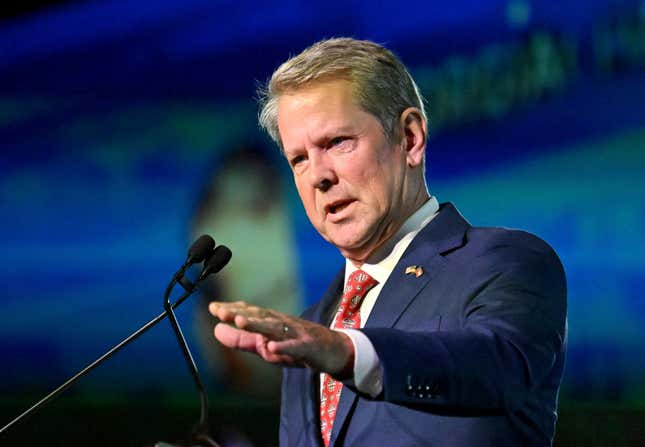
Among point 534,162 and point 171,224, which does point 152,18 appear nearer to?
point 171,224

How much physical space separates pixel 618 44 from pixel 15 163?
2409mm

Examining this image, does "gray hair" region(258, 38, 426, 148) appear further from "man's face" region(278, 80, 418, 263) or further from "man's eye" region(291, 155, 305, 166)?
"man's eye" region(291, 155, 305, 166)

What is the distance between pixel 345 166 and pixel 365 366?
0.83 meters

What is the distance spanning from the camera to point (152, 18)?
3854 mm

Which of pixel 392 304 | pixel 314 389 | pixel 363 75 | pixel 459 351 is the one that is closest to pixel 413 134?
pixel 363 75

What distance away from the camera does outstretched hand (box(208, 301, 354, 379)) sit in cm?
124

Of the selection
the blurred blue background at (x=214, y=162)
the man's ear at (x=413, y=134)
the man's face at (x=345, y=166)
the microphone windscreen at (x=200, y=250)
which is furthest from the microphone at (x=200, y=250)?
the blurred blue background at (x=214, y=162)

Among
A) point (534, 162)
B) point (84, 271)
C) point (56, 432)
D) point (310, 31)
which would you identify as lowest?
point (56, 432)

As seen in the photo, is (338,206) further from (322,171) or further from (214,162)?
(214,162)

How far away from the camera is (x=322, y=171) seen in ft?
6.92

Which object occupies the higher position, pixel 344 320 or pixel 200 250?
pixel 200 250

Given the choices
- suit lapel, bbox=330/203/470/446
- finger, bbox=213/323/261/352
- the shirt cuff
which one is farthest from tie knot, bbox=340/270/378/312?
finger, bbox=213/323/261/352

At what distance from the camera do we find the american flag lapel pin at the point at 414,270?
6.47ft

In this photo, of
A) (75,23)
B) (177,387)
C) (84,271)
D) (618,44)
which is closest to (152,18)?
(75,23)
